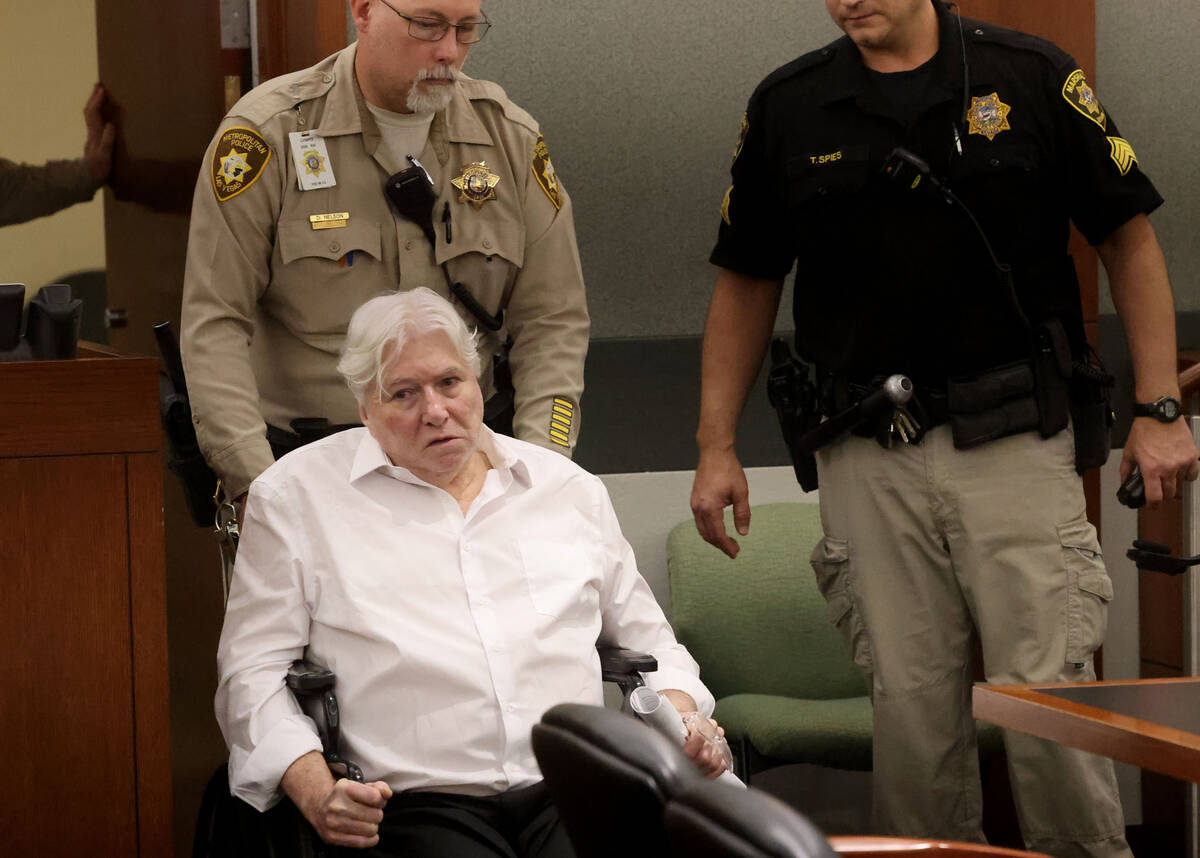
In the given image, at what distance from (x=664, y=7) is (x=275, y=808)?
2.25 meters

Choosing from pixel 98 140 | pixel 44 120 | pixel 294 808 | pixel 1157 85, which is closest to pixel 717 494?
pixel 294 808

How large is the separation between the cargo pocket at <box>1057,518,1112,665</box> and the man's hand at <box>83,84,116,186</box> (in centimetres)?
267

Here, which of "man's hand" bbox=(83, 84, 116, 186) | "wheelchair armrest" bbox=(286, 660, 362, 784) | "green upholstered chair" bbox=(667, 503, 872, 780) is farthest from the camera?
"man's hand" bbox=(83, 84, 116, 186)

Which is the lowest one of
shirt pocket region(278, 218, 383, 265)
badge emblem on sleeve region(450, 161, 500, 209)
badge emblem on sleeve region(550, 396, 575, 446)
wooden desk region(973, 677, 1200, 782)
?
wooden desk region(973, 677, 1200, 782)

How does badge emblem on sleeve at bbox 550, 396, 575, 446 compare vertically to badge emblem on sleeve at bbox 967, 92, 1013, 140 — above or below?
below

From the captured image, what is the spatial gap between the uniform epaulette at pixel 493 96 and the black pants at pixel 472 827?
3.98 ft

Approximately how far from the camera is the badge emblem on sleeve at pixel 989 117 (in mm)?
2477

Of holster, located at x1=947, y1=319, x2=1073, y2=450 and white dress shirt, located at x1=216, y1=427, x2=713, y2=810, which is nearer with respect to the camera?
white dress shirt, located at x1=216, y1=427, x2=713, y2=810

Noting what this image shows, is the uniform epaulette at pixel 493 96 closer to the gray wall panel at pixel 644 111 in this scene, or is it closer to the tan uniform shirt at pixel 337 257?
the tan uniform shirt at pixel 337 257

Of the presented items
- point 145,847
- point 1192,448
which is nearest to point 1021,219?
point 1192,448

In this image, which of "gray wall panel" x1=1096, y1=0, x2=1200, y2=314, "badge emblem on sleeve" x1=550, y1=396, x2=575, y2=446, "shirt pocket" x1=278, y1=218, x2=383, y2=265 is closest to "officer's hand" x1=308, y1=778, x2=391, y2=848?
"badge emblem on sleeve" x1=550, y1=396, x2=575, y2=446

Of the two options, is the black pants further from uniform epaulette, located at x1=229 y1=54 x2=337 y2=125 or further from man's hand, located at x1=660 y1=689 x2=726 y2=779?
uniform epaulette, located at x1=229 y1=54 x2=337 y2=125

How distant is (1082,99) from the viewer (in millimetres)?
2502

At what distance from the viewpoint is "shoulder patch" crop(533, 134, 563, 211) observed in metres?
2.65
